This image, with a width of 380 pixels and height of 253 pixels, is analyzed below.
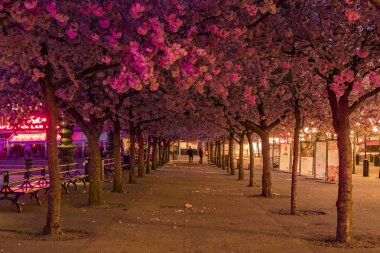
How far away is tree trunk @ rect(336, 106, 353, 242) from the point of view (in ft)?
38.1

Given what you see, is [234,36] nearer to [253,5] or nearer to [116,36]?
[253,5]

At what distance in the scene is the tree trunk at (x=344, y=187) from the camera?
38.1 ft

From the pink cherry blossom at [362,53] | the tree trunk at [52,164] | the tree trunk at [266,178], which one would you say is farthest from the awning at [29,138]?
the pink cherry blossom at [362,53]

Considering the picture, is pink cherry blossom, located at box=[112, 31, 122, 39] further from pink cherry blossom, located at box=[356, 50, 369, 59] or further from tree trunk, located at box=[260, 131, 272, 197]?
tree trunk, located at box=[260, 131, 272, 197]

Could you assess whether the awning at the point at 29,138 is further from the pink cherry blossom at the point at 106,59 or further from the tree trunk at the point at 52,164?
the pink cherry blossom at the point at 106,59

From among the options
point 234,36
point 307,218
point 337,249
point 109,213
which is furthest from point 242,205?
point 234,36

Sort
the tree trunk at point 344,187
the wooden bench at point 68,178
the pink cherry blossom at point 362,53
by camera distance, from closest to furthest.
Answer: the pink cherry blossom at point 362,53 → the tree trunk at point 344,187 → the wooden bench at point 68,178

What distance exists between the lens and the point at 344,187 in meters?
11.9

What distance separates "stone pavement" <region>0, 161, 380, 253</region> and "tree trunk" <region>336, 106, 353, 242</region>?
39 centimetres

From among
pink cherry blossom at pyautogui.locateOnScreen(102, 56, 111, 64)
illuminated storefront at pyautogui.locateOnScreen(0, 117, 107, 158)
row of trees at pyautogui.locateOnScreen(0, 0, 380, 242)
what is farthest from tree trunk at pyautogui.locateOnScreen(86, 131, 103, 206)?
illuminated storefront at pyautogui.locateOnScreen(0, 117, 107, 158)

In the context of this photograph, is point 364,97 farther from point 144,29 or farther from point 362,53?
point 144,29

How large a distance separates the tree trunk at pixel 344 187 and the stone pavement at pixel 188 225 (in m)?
0.39

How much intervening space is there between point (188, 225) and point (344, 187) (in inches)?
152

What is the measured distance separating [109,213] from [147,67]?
286 inches
